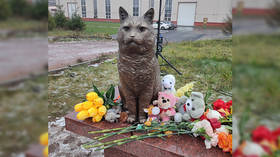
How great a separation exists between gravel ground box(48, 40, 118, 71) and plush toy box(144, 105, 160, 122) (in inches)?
126

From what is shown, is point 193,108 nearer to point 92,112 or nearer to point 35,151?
point 92,112

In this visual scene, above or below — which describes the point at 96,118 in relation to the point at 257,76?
below

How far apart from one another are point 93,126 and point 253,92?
1434 millimetres

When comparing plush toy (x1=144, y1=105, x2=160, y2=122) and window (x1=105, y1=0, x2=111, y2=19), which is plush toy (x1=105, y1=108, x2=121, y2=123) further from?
window (x1=105, y1=0, x2=111, y2=19)

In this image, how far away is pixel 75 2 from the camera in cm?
323

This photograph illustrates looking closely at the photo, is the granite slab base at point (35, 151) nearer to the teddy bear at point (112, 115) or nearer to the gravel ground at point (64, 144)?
the teddy bear at point (112, 115)

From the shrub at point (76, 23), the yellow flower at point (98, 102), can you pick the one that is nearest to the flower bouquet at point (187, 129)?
the yellow flower at point (98, 102)

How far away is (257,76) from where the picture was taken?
265 millimetres

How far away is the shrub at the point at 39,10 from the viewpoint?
28 centimetres

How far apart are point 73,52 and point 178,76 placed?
2873 millimetres

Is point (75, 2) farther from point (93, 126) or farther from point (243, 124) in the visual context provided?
point (243, 124)

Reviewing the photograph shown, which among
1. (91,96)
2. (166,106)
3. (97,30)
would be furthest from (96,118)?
(97,30)

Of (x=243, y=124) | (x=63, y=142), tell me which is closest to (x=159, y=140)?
(x=243, y=124)

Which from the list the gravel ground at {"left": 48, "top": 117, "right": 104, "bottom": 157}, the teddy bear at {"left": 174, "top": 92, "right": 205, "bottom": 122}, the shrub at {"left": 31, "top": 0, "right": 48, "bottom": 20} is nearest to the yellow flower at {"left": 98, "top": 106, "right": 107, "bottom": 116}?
the teddy bear at {"left": 174, "top": 92, "right": 205, "bottom": 122}
